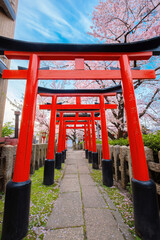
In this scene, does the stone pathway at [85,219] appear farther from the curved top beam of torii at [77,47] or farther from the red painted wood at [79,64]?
the curved top beam of torii at [77,47]

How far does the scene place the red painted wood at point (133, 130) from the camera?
1.87 meters

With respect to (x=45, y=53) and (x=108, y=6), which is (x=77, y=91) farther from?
(x=108, y=6)

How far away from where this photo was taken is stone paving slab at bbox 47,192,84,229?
1.95 meters

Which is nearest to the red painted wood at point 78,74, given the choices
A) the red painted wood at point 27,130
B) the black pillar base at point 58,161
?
the red painted wood at point 27,130

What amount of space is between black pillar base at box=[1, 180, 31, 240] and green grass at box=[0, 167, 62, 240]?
187mm

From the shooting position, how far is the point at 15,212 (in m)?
1.67

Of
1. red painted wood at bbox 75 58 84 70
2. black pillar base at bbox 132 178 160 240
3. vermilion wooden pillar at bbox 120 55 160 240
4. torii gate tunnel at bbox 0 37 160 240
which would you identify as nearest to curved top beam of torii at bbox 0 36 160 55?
torii gate tunnel at bbox 0 37 160 240

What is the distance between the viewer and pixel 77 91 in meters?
4.55

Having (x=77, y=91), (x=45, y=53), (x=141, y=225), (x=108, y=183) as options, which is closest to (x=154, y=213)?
(x=141, y=225)

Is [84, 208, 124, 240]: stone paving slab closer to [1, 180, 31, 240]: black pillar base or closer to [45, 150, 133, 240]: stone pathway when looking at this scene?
[45, 150, 133, 240]: stone pathway

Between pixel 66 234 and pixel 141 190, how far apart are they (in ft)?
4.46

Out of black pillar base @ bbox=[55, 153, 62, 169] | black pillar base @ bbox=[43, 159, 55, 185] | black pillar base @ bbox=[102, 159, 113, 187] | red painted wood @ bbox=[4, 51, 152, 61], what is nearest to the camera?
red painted wood @ bbox=[4, 51, 152, 61]

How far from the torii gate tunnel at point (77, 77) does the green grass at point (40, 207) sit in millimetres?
206

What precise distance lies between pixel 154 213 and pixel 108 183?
2.21 meters
